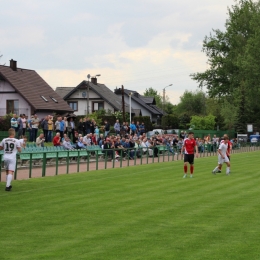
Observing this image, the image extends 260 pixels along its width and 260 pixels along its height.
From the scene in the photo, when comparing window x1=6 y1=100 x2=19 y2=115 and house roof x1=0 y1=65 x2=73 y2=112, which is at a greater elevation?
house roof x1=0 y1=65 x2=73 y2=112

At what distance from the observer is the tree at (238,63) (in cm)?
8188

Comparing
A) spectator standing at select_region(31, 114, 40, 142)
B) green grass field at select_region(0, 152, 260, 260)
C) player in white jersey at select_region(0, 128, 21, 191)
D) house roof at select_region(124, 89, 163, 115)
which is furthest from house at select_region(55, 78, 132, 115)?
player in white jersey at select_region(0, 128, 21, 191)

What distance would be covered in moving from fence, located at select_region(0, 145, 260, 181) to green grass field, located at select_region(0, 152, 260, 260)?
129 inches

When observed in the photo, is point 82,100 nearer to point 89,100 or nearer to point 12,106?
point 89,100

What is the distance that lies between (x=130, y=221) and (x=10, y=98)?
5822 centimetres

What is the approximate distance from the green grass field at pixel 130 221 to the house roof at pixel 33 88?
154 ft

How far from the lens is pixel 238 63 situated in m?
82.5

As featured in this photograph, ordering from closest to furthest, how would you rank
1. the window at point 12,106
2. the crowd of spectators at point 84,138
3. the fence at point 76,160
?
the fence at point 76,160 → the crowd of spectators at point 84,138 → the window at point 12,106

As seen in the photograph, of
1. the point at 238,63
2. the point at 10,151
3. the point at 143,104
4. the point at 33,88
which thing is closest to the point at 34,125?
the point at 10,151

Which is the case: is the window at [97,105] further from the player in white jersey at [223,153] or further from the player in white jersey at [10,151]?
the player in white jersey at [10,151]

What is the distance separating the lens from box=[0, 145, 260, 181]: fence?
2700 cm

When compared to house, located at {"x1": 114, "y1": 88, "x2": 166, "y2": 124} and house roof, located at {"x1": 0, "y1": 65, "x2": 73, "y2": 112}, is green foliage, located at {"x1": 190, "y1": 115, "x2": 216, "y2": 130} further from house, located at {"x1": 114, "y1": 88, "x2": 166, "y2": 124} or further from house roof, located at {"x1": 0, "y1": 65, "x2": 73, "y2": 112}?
house, located at {"x1": 114, "y1": 88, "x2": 166, "y2": 124}

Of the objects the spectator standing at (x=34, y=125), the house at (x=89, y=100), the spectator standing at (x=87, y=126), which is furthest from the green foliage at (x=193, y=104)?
the spectator standing at (x=34, y=125)

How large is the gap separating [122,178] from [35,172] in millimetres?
3606
